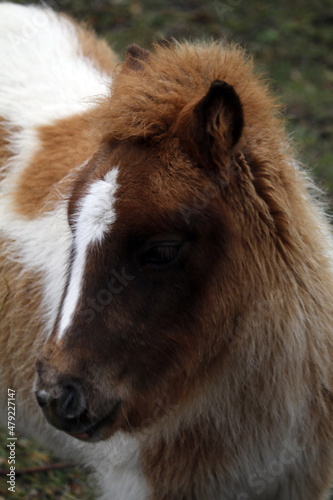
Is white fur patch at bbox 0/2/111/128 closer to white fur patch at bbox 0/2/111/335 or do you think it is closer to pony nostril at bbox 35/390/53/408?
white fur patch at bbox 0/2/111/335

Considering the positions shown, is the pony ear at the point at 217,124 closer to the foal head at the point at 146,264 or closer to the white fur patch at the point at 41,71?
the foal head at the point at 146,264

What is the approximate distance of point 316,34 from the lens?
28.6 feet

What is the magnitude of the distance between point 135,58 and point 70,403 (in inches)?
69.9

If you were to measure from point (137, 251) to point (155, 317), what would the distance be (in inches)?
11.9

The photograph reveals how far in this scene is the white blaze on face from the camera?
2.52 meters

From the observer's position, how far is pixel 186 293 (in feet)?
8.45

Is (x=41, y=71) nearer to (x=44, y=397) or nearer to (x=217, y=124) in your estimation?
(x=217, y=124)

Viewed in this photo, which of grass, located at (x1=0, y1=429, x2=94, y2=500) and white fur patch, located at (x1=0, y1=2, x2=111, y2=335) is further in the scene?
grass, located at (x1=0, y1=429, x2=94, y2=500)

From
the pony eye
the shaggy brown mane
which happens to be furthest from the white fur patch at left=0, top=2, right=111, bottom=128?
the pony eye

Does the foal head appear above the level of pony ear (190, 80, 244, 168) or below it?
below

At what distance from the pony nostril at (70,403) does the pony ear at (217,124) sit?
3.65 ft

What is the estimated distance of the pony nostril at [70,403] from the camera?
2.49 m

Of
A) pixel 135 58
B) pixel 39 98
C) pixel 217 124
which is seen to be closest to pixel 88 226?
pixel 217 124

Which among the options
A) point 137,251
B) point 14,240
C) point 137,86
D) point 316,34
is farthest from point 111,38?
point 137,251
